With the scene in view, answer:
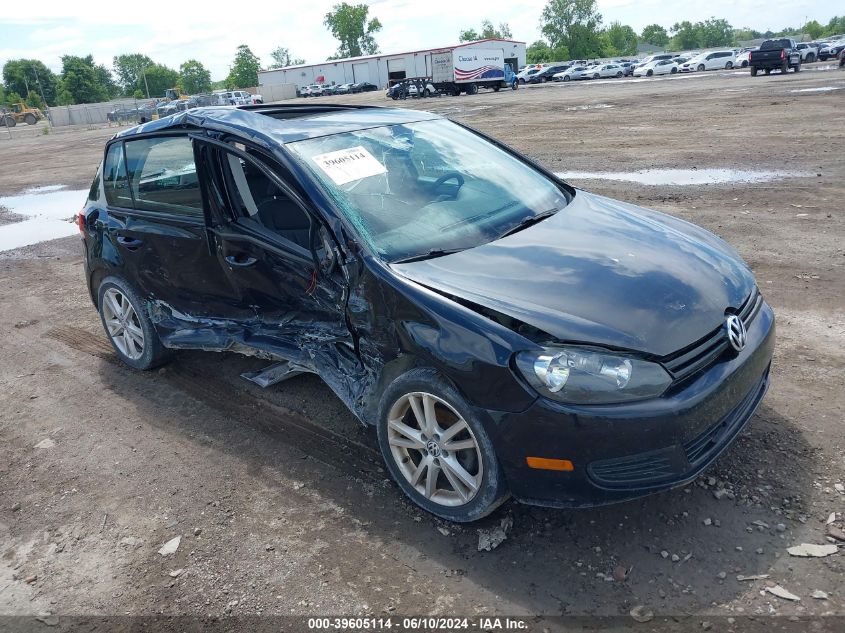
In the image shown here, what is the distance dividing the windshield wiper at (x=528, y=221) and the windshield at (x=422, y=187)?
0.06ft

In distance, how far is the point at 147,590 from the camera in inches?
120

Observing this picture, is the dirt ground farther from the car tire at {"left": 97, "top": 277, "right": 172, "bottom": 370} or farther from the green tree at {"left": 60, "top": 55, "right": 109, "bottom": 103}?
the green tree at {"left": 60, "top": 55, "right": 109, "bottom": 103}

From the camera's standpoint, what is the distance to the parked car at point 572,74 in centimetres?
5794

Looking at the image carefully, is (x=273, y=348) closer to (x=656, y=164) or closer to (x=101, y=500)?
(x=101, y=500)

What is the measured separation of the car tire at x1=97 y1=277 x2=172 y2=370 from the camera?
5.04 meters

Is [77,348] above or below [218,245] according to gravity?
below

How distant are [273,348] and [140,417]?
124 cm

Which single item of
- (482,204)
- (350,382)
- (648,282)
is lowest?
(350,382)

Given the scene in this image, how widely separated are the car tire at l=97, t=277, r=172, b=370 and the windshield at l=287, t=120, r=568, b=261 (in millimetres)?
2095

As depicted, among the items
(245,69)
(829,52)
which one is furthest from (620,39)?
(829,52)

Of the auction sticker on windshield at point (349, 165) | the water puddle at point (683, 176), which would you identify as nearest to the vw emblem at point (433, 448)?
the auction sticker on windshield at point (349, 165)

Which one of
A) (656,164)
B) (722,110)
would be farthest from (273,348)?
(722,110)

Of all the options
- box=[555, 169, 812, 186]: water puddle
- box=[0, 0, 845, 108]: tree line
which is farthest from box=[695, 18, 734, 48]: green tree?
box=[555, 169, 812, 186]: water puddle

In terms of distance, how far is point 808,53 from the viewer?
4356cm
